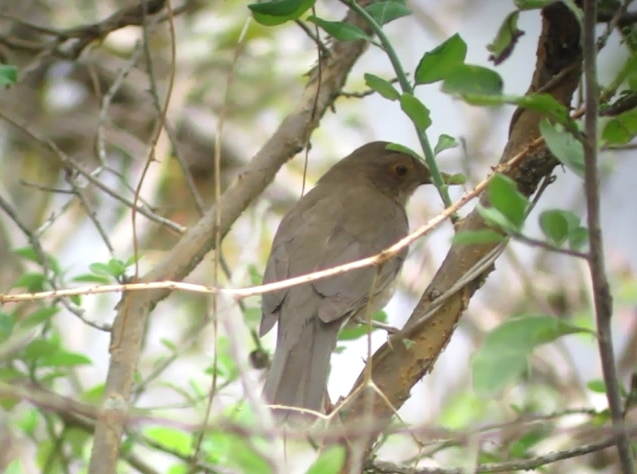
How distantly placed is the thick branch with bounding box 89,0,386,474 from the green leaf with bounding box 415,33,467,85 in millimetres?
734

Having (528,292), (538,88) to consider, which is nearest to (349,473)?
(538,88)

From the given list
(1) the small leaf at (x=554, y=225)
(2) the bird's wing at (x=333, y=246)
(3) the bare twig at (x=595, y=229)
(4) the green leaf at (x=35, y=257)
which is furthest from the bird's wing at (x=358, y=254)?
(3) the bare twig at (x=595, y=229)

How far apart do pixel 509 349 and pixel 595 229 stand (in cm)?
16

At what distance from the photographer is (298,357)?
2.15 m

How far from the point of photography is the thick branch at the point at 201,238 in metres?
1.62

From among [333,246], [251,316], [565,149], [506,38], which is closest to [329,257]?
[333,246]

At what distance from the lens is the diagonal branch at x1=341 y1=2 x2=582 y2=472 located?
1.62 metres

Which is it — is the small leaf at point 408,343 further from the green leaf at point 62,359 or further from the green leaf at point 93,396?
the green leaf at point 93,396

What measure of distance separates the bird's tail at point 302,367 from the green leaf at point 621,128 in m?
0.90

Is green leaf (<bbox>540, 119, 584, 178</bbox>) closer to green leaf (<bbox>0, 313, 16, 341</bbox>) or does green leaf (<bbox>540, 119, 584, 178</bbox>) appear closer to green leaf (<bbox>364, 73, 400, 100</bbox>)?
green leaf (<bbox>364, 73, 400, 100</bbox>)

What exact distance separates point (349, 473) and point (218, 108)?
3691 mm

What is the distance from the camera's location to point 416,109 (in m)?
1.47

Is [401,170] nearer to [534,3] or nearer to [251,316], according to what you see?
[251,316]

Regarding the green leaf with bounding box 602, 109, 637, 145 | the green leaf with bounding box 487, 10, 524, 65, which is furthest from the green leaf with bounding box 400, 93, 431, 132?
the green leaf with bounding box 487, 10, 524, 65
